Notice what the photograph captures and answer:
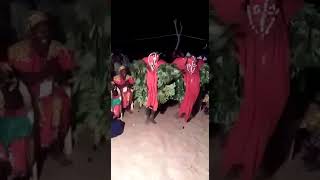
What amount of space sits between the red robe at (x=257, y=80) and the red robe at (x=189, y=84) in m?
2.89

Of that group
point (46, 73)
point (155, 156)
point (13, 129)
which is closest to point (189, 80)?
point (155, 156)

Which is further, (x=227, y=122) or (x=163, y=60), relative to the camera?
(x=163, y=60)

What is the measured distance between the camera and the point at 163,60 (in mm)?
6191

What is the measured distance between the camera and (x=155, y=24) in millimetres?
6191

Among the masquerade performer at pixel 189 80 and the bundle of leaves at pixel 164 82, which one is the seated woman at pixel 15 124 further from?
the masquerade performer at pixel 189 80

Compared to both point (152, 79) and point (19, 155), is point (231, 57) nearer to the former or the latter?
point (19, 155)

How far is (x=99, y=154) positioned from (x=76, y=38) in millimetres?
Answer: 835

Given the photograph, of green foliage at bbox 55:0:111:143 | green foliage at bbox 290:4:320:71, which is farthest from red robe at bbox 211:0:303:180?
green foliage at bbox 55:0:111:143

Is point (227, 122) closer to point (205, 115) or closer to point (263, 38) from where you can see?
point (263, 38)

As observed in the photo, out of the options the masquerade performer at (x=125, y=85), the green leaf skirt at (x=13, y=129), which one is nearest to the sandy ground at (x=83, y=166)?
the green leaf skirt at (x=13, y=129)

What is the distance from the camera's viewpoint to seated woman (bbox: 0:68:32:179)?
2875 millimetres

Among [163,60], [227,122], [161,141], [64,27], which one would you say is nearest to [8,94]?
[64,27]

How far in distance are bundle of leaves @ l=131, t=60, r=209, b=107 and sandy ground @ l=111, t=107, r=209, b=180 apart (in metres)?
0.31

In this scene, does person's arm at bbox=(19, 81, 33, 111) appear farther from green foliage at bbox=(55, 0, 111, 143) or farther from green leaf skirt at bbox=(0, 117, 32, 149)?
green foliage at bbox=(55, 0, 111, 143)
